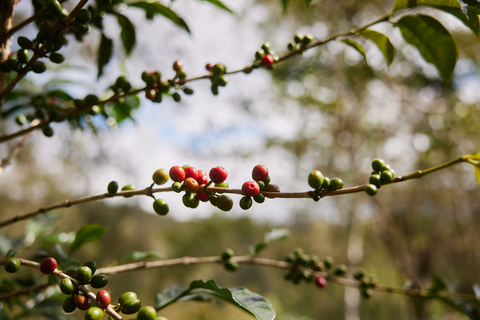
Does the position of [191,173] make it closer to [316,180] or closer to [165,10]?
[316,180]

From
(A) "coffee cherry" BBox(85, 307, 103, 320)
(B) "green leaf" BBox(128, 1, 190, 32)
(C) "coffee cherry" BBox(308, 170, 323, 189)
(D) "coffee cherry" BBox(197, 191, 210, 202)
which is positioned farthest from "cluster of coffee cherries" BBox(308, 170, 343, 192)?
(B) "green leaf" BBox(128, 1, 190, 32)

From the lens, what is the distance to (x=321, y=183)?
28 cm

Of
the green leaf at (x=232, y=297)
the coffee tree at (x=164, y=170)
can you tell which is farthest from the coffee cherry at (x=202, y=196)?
the green leaf at (x=232, y=297)

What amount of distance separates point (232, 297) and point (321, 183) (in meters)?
0.15

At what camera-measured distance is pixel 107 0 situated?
304 mm

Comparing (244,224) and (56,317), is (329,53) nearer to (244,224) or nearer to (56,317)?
(244,224)

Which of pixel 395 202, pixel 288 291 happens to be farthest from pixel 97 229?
pixel 288 291

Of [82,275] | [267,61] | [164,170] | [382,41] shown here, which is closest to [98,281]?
[82,275]

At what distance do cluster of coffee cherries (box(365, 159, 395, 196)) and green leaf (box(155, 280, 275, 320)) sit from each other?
0.16 metres

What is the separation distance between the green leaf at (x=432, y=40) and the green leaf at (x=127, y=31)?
424 millimetres

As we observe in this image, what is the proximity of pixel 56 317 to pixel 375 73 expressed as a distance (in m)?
3.49

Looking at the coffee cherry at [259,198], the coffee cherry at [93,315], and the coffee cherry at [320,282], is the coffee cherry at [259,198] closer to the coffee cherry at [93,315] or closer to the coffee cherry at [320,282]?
the coffee cherry at [93,315]

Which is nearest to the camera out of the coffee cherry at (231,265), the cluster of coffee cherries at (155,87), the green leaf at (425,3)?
the green leaf at (425,3)

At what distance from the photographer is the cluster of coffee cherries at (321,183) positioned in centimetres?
28
